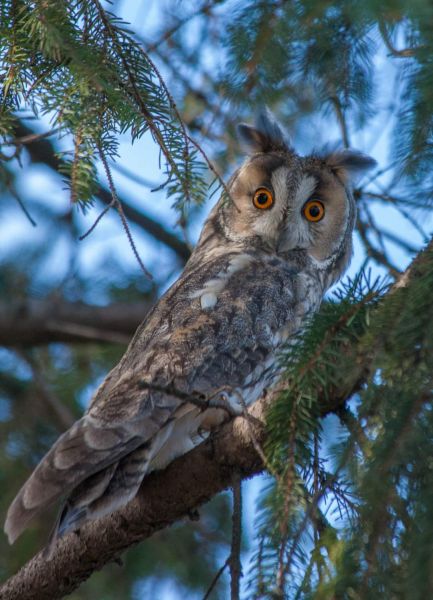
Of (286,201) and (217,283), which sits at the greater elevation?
(286,201)

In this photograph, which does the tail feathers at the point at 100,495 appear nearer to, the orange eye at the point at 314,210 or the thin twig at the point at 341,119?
the orange eye at the point at 314,210

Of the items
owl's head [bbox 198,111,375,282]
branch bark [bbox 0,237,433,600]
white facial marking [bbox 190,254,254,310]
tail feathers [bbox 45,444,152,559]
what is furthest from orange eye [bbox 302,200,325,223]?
tail feathers [bbox 45,444,152,559]

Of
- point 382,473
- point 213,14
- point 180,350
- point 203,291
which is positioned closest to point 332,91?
point 213,14

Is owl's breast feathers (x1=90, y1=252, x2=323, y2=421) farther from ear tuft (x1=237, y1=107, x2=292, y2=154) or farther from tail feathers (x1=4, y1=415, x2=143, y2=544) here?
ear tuft (x1=237, y1=107, x2=292, y2=154)

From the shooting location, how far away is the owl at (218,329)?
227 cm

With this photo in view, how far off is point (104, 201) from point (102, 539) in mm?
2499

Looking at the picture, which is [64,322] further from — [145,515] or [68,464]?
[68,464]

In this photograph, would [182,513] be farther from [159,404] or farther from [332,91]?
[332,91]

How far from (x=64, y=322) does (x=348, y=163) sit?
6.46ft

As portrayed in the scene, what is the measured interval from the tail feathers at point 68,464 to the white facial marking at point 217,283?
76 centimetres

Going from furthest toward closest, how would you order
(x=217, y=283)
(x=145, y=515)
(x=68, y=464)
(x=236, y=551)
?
1. (x=217, y=283)
2. (x=145, y=515)
3. (x=68, y=464)
4. (x=236, y=551)

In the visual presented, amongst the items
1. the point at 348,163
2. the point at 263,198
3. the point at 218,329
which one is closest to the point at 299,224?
the point at 263,198

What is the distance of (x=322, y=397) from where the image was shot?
1.91m

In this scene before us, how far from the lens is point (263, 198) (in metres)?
3.56
